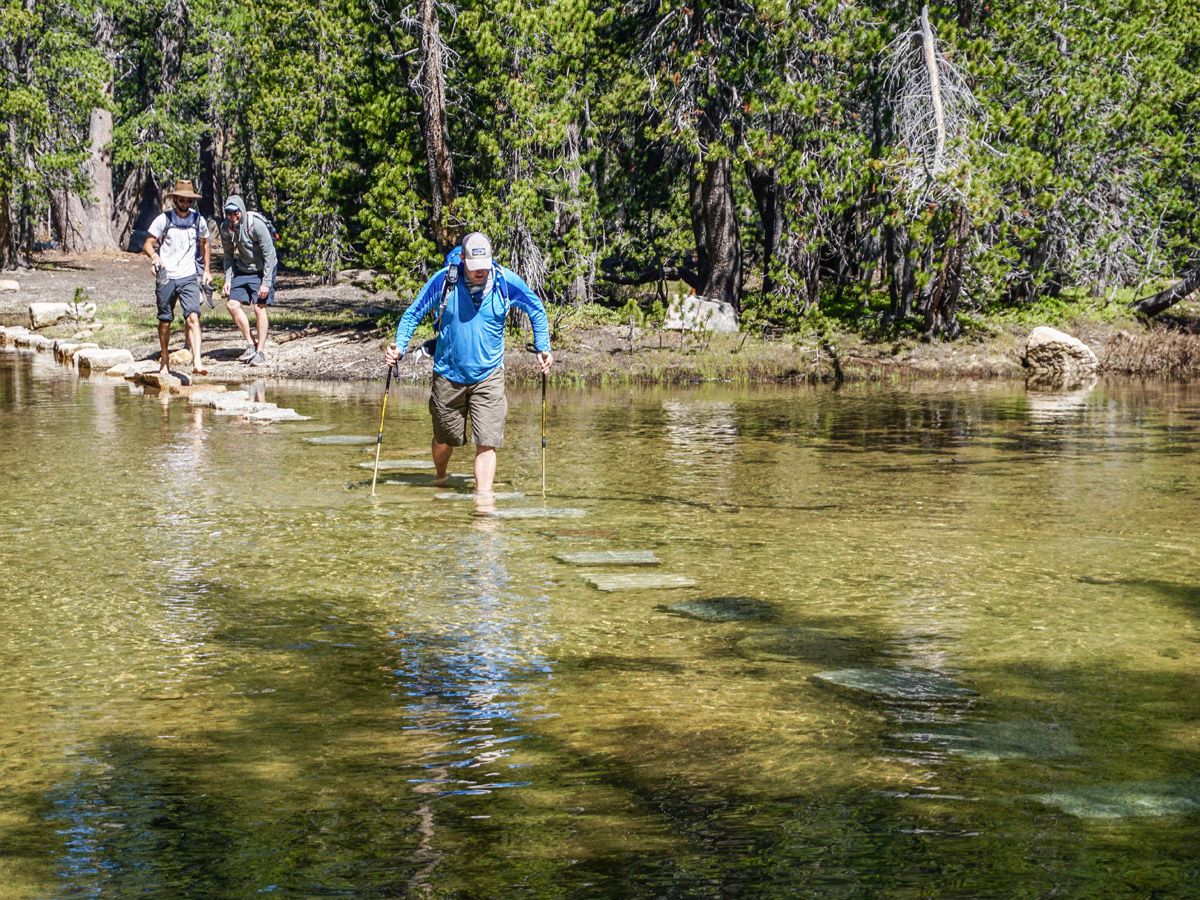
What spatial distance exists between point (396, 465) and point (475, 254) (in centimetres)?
254

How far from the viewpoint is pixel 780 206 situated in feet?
84.2

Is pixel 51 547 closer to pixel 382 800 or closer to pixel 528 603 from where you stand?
pixel 528 603

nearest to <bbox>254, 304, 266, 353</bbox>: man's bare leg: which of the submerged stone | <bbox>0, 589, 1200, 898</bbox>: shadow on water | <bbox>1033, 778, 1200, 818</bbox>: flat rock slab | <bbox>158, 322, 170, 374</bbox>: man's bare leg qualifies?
<bbox>158, 322, 170, 374</bbox>: man's bare leg

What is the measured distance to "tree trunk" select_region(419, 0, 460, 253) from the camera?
2291 centimetres

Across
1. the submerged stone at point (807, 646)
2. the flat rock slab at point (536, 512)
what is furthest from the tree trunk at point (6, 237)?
the submerged stone at point (807, 646)

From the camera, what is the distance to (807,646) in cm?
752

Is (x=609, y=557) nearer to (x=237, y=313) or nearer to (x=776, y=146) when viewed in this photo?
(x=237, y=313)

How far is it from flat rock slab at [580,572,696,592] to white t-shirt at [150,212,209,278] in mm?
11347

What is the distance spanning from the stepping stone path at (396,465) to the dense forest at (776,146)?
9883 millimetres

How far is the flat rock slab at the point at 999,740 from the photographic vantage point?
588 cm

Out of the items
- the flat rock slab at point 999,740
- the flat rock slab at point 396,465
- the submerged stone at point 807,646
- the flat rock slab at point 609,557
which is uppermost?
the flat rock slab at point 396,465

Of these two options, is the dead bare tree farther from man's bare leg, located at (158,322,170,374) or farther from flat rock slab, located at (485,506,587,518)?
flat rock slab, located at (485,506,587,518)

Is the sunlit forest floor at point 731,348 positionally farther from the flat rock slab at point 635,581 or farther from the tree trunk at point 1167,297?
the flat rock slab at point 635,581

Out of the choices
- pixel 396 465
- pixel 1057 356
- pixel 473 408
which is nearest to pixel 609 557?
pixel 473 408
